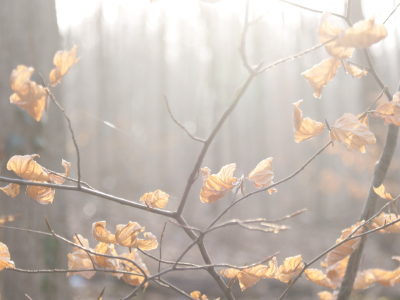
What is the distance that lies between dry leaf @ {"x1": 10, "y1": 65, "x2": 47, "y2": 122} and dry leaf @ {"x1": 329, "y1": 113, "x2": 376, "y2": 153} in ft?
2.20

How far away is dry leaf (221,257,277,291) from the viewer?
0.78m

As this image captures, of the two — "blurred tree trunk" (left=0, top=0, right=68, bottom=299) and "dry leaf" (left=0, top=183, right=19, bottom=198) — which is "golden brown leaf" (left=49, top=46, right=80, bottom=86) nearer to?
Result: "dry leaf" (left=0, top=183, right=19, bottom=198)

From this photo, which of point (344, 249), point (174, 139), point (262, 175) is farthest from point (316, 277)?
point (174, 139)

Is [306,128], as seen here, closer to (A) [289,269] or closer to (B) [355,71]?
(B) [355,71]

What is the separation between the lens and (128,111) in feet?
72.7

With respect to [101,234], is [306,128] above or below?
above

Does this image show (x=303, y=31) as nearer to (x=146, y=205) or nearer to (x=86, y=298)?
(x=86, y=298)

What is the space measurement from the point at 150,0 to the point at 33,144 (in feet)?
4.54

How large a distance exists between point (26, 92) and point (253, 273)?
71 cm

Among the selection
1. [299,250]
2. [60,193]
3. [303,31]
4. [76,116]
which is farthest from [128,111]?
[60,193]

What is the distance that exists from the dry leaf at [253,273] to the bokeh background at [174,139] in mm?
601

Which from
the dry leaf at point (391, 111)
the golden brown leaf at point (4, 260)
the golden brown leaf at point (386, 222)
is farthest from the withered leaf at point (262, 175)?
the golden brown leaf at point (4, 260)

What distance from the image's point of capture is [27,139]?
1726 mm

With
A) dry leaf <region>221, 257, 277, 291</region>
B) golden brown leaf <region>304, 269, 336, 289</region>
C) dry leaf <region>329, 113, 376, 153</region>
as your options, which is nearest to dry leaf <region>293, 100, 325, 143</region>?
dry leaf <region>329, 113, 376, 153</region>
